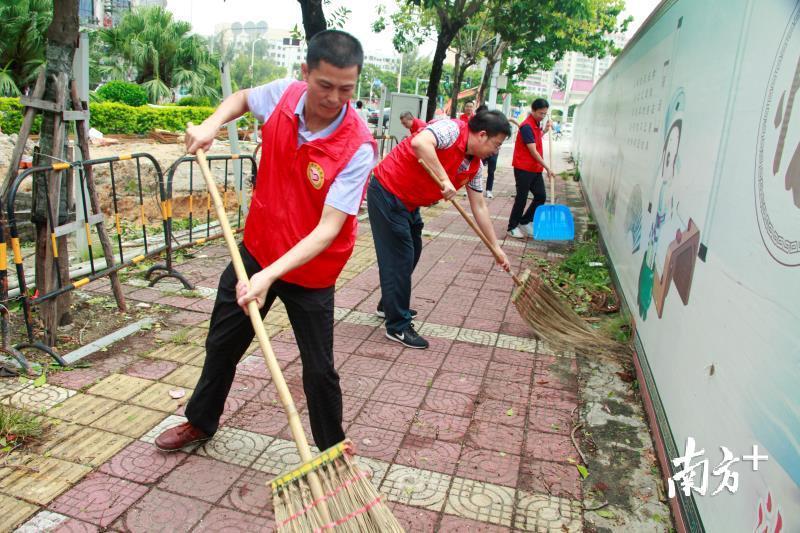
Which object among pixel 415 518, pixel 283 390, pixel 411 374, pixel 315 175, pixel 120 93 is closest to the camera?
pixel 283 390

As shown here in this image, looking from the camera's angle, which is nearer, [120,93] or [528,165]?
[528,165]

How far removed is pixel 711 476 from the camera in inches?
91.9

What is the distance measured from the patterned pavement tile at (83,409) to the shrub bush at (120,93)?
60.9 feet

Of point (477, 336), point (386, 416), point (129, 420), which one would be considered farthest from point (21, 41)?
point (386, 416)

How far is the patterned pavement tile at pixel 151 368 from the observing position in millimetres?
3645

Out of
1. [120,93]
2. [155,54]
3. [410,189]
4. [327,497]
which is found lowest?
[327,497]

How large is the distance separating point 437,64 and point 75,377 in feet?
34.9

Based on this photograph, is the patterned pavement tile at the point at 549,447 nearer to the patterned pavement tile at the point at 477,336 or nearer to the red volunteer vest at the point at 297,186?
the patterned pavement tile at the point at 477,336

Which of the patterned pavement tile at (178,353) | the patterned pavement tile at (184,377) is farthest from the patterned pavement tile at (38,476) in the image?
the patterned pavement tile at (178,353)

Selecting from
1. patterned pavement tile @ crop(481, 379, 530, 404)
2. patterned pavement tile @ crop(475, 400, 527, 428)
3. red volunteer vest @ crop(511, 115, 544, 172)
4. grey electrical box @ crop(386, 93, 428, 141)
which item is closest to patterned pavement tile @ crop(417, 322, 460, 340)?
patterned pavement tile @ crop(481, 379, 530, 404)

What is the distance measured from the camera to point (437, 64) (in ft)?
41.6

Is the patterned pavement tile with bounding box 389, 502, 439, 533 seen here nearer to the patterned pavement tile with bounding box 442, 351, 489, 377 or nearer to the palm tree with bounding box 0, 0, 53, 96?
the patterned pavement tile with bounding box 442, 351, 489, 377

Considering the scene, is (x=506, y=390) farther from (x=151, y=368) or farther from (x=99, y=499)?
(x=99, y=499)

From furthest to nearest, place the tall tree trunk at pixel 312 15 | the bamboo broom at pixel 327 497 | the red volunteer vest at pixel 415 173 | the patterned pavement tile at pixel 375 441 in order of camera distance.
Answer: the tall tree trunk at pixel 312 15, the red volunteer vest at pixel 415 173, the patterned pavement tile at pixel 375 441, the bamboo broom at pixel 327 497
